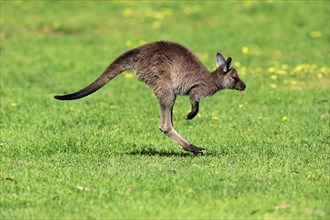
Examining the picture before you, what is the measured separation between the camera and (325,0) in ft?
76.1

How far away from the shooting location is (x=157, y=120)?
12195mm

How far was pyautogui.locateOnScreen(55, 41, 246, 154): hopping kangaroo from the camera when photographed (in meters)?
9.70

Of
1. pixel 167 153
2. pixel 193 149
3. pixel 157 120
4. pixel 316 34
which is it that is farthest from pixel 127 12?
pixel 193 149

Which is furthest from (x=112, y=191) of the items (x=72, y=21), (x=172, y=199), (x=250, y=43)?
(x=72, y=21)

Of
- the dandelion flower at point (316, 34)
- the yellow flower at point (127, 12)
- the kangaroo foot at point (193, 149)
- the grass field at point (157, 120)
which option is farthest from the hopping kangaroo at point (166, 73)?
the yellow flower at point (127, 12)

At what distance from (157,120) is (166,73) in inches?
99.8

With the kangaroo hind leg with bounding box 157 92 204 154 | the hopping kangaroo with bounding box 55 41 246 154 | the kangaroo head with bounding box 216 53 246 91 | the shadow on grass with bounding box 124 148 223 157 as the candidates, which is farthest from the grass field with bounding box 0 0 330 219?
the kangaroo head with bounding box 216 53 246 91

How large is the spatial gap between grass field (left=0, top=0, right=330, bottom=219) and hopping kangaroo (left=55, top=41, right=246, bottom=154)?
0.63 meters

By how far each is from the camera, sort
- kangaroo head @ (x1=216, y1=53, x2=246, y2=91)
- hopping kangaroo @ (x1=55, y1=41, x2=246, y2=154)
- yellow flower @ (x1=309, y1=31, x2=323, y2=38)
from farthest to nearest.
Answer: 1. yellow flower @ (x1=309, y1=31, x2=323, y2=38)
2. kangaroo head @ (x1=216, y1=53, x2=246, y2=91)
3. hopping kangaroo @ (x1=55, y1=41, x2=246, y2=154)

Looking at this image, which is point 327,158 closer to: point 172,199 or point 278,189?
point 278,189

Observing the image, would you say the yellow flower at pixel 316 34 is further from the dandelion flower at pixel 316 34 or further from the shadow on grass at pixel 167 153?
the shadow on grass at pixel 167 153

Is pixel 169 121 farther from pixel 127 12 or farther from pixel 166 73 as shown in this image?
pixel 127 12

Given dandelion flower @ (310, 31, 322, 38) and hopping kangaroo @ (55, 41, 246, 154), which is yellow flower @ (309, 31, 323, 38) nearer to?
dandelion flower @ (310, 31, 322, 38)

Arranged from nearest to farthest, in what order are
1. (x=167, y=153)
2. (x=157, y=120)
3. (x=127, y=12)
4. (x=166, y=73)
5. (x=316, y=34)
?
1. (x=166, y=73)
2. (x=167, y=153)
3. (x=157, y=120)
4. (x=316, y=34)
5. (x=127, y=12)
